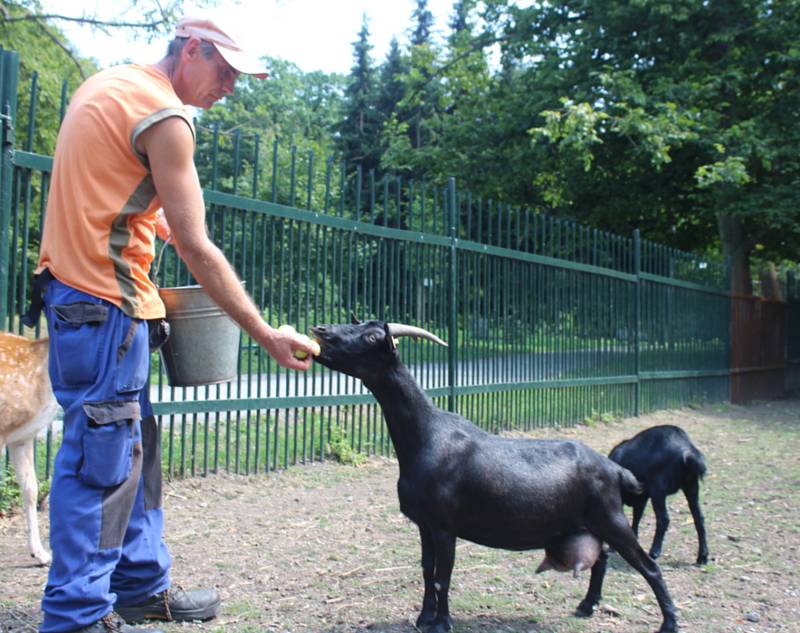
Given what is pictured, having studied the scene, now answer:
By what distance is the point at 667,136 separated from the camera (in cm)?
1517

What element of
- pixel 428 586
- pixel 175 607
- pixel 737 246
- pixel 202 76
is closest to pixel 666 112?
pixel 737 246

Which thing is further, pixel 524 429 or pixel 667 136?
pixel 667 136

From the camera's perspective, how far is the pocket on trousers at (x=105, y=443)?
2.68 meters

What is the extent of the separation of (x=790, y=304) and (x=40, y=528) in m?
17.3

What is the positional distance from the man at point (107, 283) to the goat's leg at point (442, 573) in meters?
1.11

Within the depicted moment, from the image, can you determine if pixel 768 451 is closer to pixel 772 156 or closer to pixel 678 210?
pixel 772 156

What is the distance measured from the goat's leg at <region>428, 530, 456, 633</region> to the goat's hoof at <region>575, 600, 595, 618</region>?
26.3 inches

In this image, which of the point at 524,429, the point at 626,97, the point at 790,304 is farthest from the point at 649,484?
the point at 790,304

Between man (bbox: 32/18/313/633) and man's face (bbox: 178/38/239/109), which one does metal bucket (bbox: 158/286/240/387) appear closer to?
man (bbox: 32/18/313/633)

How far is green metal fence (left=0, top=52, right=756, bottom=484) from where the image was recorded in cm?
636

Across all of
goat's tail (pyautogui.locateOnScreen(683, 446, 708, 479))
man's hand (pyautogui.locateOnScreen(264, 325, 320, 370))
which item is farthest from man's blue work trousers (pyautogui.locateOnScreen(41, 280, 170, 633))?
goat's tail (pyautogui.locateOnScreen(683, 446, 708, 479))

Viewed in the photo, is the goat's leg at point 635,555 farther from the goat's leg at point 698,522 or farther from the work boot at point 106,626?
the work boot at point 106,626

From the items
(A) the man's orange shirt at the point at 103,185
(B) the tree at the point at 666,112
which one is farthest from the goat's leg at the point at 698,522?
(B) the tree at the point at 666,112

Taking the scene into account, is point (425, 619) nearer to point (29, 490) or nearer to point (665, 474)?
point (665, 474)
